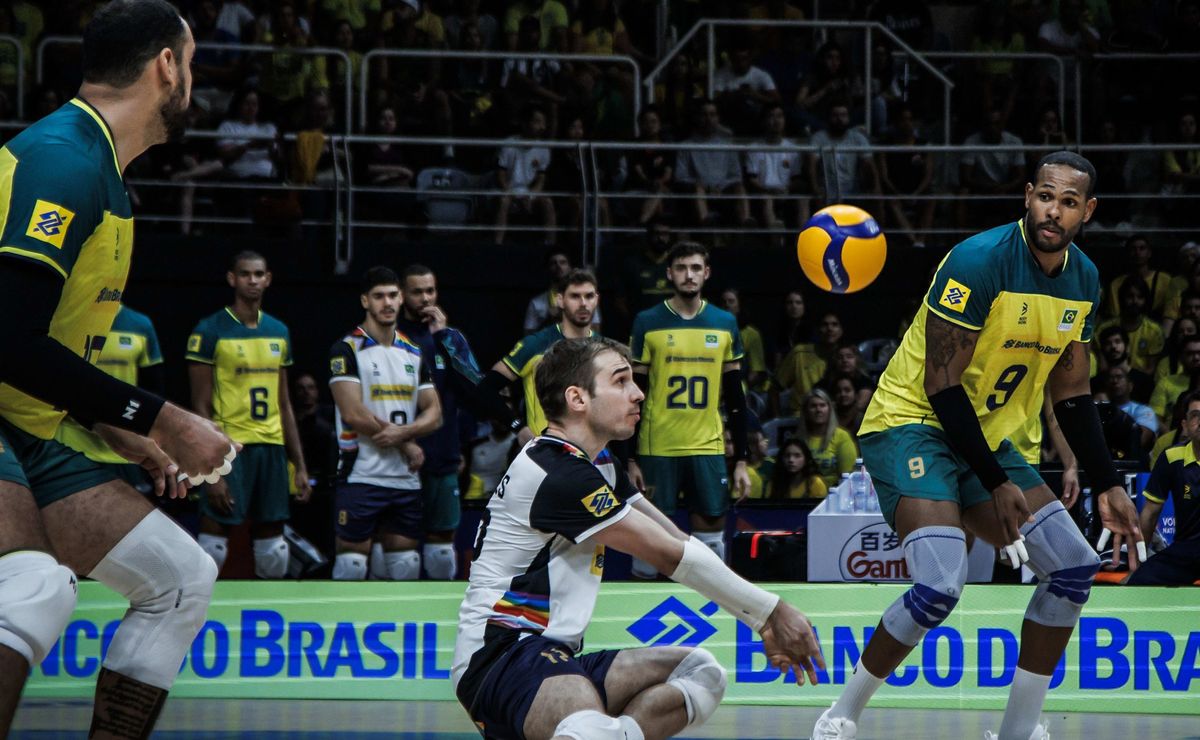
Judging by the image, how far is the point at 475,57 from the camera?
47.7ft

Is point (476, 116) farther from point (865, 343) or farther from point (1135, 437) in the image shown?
point (1135, 437)

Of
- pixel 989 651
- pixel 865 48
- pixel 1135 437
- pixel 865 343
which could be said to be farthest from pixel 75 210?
pixel 865 48

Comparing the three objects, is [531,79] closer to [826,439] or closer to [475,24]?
[475,24]

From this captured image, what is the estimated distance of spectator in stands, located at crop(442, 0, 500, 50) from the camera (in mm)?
15344

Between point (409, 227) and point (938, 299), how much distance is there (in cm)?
853

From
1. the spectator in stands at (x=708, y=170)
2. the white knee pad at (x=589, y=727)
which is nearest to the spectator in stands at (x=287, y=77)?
the spectator in stands at (x=708, y=170)

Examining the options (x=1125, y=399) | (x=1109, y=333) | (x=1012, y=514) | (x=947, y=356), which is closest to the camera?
(x=1012, y=514)

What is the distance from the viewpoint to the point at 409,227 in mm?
13766

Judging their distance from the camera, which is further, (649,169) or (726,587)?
(649,169)

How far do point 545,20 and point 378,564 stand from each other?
7613 millimetres

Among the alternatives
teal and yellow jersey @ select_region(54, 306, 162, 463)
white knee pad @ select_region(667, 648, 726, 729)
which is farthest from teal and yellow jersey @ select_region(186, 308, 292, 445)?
white knee pad @ select_region(667, 648, 726, 729)

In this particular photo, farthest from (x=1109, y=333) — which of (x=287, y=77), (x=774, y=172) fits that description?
(x=287, y=77)

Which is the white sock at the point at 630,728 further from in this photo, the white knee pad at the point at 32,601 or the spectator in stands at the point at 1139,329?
the spectator in stands at the point at 1139,329

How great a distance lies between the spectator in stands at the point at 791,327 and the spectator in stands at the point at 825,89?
215 cm
